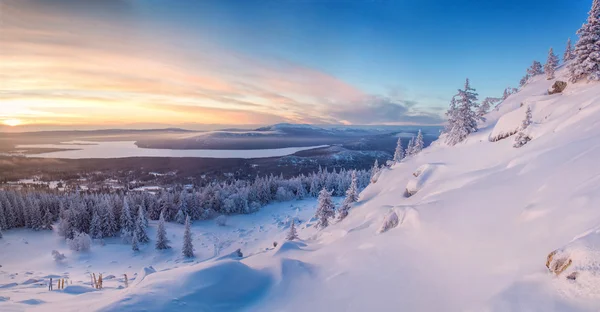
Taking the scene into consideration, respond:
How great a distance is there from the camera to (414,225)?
13727 millimetres

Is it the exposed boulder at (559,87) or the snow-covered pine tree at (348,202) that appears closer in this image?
the exposed boulder at (559,87)

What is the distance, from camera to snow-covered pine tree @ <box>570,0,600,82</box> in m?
24.7

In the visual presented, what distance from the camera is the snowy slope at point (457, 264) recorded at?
700 centimetres

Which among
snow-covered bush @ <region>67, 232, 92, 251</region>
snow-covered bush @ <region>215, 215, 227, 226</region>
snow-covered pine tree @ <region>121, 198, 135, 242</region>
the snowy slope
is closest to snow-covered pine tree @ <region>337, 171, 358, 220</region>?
the snowy slope

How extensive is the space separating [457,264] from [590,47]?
2989 cm

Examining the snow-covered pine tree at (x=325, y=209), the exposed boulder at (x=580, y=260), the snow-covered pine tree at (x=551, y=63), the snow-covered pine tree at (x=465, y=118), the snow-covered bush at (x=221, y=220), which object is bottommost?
the snow-covered bush at (x=221, y=220)

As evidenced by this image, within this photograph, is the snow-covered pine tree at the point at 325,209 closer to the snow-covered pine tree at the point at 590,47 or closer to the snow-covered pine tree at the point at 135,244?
the snow-covered pine tree at the point at 590,47

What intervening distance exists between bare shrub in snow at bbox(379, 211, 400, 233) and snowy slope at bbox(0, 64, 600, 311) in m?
0.40

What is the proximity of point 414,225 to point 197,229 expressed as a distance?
5903cm

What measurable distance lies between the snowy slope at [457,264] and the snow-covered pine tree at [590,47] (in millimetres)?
14013

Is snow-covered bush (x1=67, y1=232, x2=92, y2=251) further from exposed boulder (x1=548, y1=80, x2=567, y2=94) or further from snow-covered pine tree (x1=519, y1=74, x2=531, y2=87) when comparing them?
snow-covered pine tree (x1=519, y1=74, x2=531, y2=87)

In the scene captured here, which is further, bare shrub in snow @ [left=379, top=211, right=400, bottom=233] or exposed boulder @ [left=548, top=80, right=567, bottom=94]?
exposed boulder @ [left=548, top=80, right=567, bottom=94]

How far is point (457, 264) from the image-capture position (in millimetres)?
9688

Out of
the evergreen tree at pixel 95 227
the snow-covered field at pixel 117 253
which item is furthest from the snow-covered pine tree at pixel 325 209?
the evergreen tree at pixel 95 227
